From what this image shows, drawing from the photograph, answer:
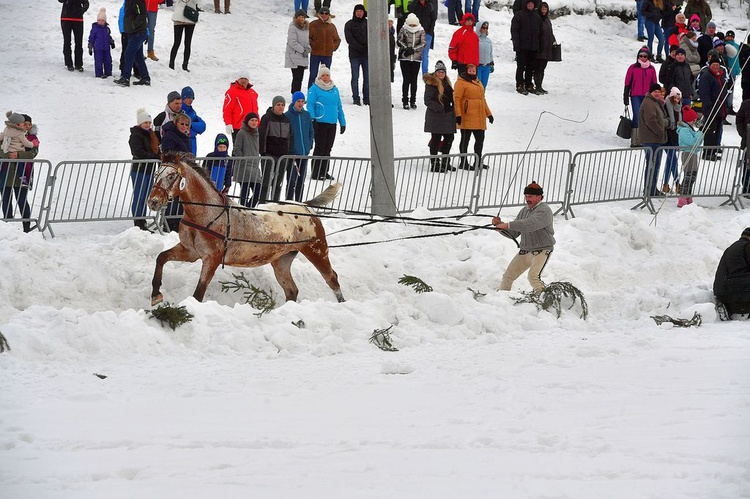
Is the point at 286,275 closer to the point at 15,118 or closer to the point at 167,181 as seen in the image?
the point at 167,181

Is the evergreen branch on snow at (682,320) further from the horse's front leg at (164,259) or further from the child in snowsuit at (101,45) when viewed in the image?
the child in snowsuit at (101,45)

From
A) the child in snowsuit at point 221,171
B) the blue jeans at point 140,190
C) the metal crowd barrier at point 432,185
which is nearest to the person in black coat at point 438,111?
the metal crowd barrier at point 432,185

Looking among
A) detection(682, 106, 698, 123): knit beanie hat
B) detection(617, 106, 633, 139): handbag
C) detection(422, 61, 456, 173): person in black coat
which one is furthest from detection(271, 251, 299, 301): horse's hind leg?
detection(617, 106, 633, 139): handbag

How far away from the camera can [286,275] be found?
1373 centimetres

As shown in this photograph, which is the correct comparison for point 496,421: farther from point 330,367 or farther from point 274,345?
point 274,345

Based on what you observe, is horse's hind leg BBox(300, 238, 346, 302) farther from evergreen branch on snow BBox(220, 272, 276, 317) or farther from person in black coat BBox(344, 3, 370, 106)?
person in black coat BBox(344, 3, 370, 106)

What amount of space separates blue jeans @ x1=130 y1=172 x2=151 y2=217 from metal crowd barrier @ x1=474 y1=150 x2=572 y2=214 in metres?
4.95

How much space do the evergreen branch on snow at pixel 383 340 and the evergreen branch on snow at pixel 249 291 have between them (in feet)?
4.96

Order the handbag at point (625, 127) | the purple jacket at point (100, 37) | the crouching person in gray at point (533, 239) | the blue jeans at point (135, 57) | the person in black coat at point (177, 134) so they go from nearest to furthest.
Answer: the crouching person in gray at point (533, 239), the person in black coat at point (177, 134), the blue jeans at point (135, 57), the purple jacket at point (100, 37), the handbag at point (625, 127)

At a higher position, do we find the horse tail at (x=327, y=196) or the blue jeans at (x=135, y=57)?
the blue jeans at (x=135, y=57)

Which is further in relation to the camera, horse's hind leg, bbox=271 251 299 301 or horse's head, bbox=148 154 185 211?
horse's hind leg, bbox=271 251 299 301

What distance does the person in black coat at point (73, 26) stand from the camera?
68.9 ft

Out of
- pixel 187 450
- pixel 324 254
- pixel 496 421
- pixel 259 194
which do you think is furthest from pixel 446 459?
pixel 259 194

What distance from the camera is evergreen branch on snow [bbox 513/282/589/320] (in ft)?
42.3
